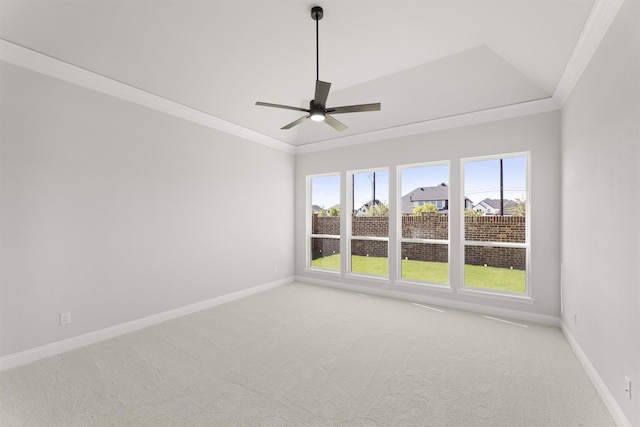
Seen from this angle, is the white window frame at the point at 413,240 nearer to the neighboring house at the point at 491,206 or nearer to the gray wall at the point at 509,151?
the gray wall at the point at 509,151

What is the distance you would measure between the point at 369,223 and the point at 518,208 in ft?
7.73

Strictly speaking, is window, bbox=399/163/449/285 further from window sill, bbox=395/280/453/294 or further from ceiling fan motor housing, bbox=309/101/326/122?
ceiling fan motor housing, bbox=309/101/326/122

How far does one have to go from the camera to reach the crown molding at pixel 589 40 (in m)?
2.03

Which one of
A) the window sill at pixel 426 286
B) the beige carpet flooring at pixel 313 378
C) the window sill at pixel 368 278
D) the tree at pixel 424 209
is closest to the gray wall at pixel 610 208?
the beige carpet flooring at pixel 313 378

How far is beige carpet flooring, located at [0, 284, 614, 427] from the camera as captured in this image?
199 cm

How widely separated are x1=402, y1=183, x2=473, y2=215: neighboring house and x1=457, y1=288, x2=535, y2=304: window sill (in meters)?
1.27

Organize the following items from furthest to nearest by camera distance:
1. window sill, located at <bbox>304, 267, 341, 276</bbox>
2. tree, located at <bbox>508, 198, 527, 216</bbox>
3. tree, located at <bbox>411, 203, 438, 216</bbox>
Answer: window sill, located at <bbox>304, 267, 341, 276</bbox>
tree, located at <bbox>411, 203, 438, 216</bbox>
tree, located at <bbox>508, 198, 527, 216</bbox>

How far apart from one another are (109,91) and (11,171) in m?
1.30

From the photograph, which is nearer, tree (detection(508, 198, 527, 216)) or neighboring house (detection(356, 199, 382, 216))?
tree (detection(508, 198, 527, 216))

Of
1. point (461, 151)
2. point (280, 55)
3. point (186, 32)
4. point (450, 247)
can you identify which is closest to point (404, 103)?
point (461, 151)

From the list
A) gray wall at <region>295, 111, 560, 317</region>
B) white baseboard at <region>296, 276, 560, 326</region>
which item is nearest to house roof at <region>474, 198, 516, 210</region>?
gray wall at <region>295, 111, 560, 317</region>

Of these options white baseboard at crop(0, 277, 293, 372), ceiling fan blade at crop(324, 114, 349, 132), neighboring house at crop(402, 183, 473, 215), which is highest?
ceiling fan blade at crop(324, 114, 349, 132)

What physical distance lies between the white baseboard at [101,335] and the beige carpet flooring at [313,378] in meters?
0.10

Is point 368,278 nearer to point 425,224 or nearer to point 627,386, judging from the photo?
point 425,224
